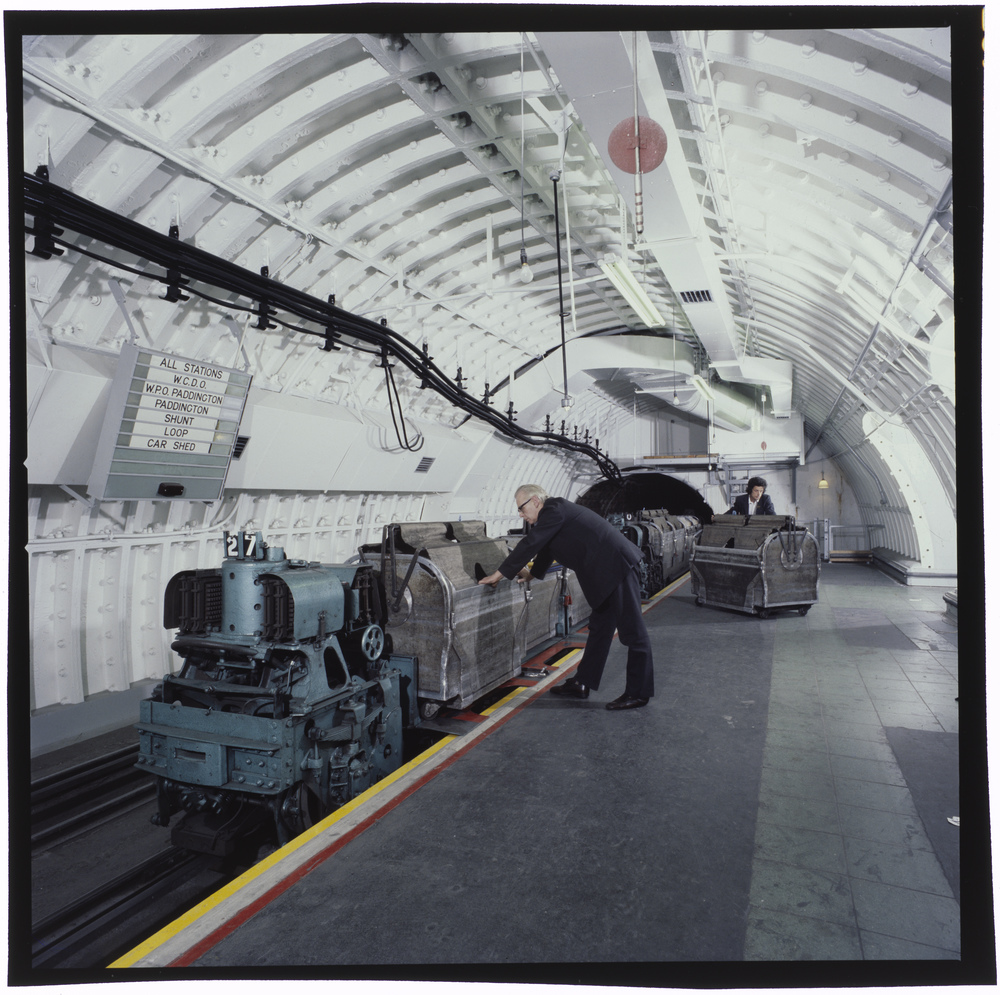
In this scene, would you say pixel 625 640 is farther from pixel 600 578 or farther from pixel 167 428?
pixel 167 428

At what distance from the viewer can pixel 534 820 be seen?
9.99 ft

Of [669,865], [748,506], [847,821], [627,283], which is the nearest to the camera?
[669,865]

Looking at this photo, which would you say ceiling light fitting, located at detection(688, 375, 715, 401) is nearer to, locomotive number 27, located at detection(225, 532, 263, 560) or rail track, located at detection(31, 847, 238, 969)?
locomotive number 27, located at detection(225, 532, 263, 560)

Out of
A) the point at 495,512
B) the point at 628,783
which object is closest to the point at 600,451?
the point at 495,512

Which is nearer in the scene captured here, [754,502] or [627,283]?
[627,283]

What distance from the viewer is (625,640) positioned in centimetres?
491

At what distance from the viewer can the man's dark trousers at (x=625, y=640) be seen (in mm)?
4883

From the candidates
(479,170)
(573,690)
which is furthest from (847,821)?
(479,170)

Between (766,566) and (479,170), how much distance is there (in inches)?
260

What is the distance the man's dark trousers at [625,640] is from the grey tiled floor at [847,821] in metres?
1.01

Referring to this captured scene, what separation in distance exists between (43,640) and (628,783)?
5442 millimetres

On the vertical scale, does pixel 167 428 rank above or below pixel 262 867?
above

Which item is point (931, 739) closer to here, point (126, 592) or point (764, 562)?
point (764, 562)

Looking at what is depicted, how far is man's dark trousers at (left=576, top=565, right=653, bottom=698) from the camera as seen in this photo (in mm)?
4883
